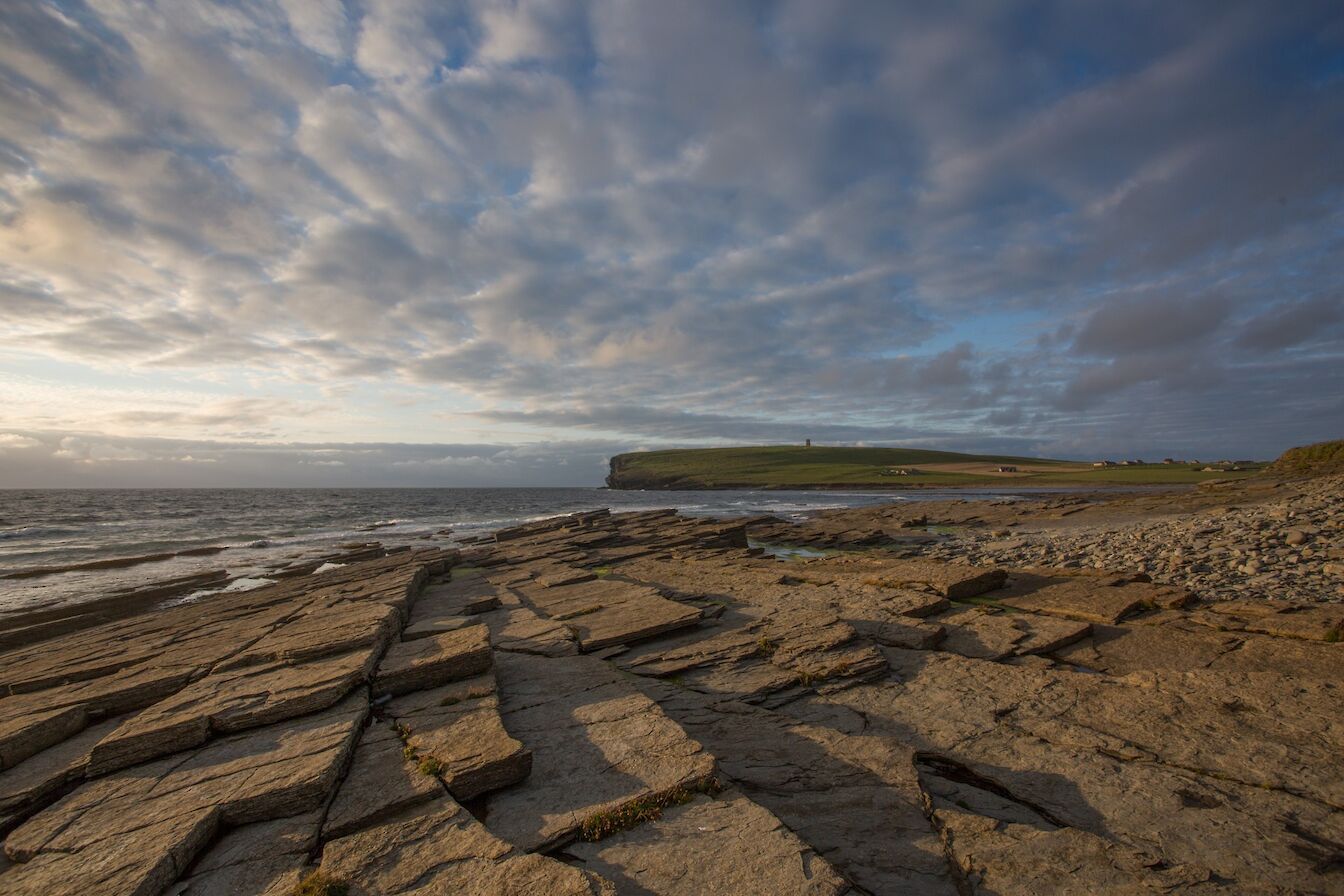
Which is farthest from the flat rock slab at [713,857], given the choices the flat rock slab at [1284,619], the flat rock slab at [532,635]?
the flat rock slab at [1284,619]

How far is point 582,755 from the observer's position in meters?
7.33

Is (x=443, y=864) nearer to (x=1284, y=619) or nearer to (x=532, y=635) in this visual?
(x=532, y=635)

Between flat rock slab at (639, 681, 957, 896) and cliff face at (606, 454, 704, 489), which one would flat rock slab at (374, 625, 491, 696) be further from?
cliff face at (606, 454, 704, 489)

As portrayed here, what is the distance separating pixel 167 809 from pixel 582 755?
4.67 meters

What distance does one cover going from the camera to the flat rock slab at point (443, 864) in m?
4.89

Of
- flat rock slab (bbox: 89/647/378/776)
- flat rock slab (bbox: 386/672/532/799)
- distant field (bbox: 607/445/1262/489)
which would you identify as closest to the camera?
flat rock slab (bbox: 386/672/532/799)

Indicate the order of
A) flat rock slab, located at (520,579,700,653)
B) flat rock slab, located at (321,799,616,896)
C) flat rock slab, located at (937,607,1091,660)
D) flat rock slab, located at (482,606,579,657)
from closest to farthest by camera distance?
flat rock slab, located at (321,799,616,896) < flat rock slab, located at (482,606,579,657) < flat rock slab, located at (937,607,1091,660) < flat rock slab, located at (520,579,700,653)

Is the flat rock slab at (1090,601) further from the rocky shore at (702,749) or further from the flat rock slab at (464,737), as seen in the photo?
the flat rock slab at (464,737)

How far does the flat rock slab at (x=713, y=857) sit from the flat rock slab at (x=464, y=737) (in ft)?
4.68

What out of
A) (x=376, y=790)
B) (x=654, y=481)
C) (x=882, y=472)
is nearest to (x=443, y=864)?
(x=376, y=790)

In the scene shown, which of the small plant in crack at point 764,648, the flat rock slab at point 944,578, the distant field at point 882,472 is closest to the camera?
the small plant in crack at point 764,648

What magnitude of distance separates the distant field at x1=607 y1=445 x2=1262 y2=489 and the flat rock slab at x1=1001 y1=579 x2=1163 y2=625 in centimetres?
9866

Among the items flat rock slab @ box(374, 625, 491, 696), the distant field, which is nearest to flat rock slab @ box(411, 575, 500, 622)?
flat rock slab @ box(374, 625, 491, 696)

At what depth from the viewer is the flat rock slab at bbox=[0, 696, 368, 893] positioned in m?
5.57
